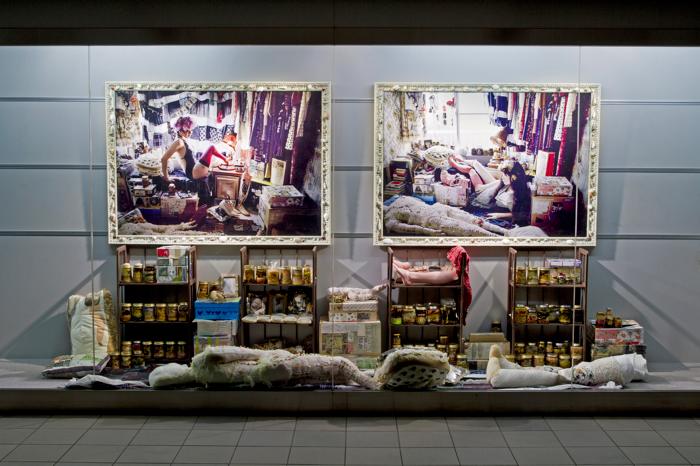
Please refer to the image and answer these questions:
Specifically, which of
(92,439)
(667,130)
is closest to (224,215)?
(92,439)

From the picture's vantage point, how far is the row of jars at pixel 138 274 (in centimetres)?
694

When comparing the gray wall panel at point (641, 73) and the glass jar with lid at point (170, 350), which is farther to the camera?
the glass jar with lid at point (170, 350)

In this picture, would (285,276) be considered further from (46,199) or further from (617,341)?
(617,341)

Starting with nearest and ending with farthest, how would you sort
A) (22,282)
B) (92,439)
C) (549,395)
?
(92,439)
(549,395)
(22,282)

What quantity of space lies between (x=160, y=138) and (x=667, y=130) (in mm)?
4172

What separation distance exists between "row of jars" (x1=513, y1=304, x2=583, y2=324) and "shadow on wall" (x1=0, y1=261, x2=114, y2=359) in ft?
11.7

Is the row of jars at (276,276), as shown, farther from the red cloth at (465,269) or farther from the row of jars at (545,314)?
the row of jars at (545,314)

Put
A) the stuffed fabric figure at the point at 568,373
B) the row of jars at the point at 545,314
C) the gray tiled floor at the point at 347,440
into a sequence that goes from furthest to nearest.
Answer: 1. the row of jars at the point at 545,314
2. the stuffed fabric figure at the point at 568,373
3. the gray tiled floor at the point at 347,440

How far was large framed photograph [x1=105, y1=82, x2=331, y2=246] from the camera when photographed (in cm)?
696

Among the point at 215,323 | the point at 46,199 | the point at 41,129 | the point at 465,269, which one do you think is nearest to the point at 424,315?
the point at 465,269

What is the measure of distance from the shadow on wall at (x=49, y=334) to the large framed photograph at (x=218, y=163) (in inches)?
27.5

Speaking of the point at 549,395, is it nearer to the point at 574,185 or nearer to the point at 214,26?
the point at 574,185

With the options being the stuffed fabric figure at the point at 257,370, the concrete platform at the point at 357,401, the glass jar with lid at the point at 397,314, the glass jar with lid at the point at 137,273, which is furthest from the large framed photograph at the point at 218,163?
the concrete platform at the point at 357,401

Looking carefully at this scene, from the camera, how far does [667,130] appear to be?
268 inches
